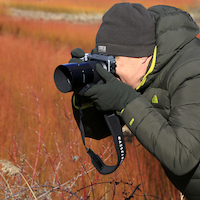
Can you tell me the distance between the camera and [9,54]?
2488 millimetres

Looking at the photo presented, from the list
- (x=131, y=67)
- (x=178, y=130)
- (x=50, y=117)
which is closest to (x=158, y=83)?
(x=131, y=67)

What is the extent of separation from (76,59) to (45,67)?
1486mm

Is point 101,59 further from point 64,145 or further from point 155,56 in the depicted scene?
point 64,145

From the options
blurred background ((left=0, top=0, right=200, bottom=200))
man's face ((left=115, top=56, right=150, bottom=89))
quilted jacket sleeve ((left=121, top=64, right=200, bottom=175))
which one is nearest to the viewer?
quilted jacket sleeve ((left=121, top=64, right=200, bottom=175))

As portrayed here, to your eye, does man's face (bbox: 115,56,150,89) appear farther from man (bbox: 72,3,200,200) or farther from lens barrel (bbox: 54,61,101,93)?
lens barrel (bbox: 54,61,101,93)

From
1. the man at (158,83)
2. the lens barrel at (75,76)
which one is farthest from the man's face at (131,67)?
the lens barrel at (75,76)

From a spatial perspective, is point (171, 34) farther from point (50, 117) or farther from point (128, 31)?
point (50, 117)

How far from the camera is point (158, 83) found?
0.90 metres

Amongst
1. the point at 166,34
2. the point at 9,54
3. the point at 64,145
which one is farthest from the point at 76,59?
the point at 9,54

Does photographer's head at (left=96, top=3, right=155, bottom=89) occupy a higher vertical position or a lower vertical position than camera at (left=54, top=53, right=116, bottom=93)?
higher

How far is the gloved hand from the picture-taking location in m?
0.79

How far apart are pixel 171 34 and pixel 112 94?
30cm

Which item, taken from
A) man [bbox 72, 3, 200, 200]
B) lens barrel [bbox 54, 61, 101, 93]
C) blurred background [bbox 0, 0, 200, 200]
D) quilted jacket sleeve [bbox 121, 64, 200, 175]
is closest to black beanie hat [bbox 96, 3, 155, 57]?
Answer: man [bbox 72, 3, 200, 200]

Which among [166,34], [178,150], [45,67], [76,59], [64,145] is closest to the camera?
[178,150]
